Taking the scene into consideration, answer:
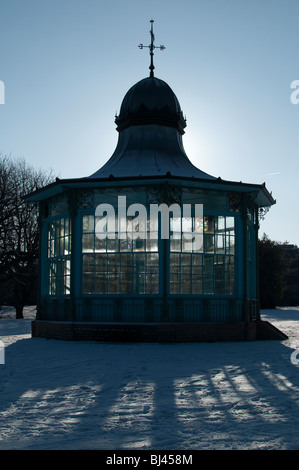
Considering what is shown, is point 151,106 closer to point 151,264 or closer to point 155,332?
point 151,264

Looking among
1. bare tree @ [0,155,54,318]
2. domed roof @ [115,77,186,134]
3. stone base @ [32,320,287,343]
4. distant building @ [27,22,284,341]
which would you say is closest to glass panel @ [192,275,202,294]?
distant building @ [27,22,284,341]

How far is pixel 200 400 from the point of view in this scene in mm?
7027

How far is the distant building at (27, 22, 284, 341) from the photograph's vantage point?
587 inches

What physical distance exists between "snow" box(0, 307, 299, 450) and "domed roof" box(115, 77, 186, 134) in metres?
8.84

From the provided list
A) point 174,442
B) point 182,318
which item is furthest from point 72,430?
point 182,318

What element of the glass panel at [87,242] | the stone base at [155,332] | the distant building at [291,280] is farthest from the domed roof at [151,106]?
the distant building at [291,280]

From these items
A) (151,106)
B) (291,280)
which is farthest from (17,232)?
(291,280)

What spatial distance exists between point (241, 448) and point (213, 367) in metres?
5.11

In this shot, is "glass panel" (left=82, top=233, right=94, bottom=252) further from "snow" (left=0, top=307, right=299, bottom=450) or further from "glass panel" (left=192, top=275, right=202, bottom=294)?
"snow" (left=0, top=307, right=299, bottom=450)

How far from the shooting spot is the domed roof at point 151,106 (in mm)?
18000

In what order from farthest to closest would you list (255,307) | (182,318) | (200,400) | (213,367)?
(255,307) < (182,318) < (213,367) < (200,400)

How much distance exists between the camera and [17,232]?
30719 millimetres

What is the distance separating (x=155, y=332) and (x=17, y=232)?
18375 mm

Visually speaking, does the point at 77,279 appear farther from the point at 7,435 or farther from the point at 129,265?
the point at 7,435
